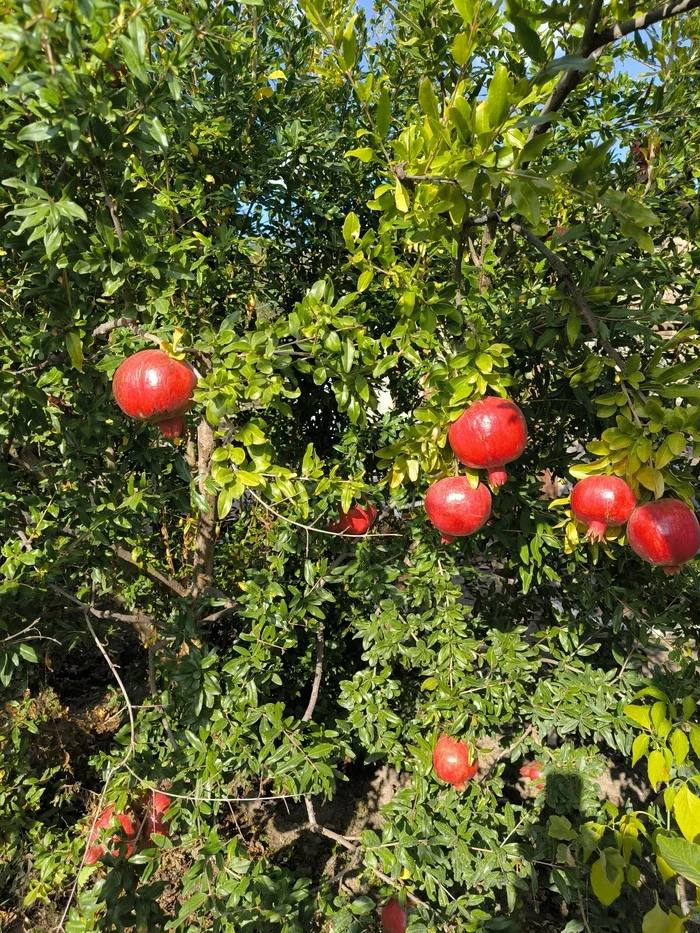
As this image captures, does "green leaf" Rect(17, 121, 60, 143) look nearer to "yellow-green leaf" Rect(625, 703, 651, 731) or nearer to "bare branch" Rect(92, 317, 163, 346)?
"bare branch" Rect(92, 317, 163, 346)

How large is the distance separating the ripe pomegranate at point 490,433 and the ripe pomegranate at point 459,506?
0.10 metres

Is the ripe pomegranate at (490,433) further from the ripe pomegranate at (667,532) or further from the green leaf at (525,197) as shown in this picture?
the green leaf at (525,197)

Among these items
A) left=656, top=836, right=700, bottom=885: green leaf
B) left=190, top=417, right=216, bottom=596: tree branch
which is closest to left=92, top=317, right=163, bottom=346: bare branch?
left=190, top=417, right=216, bottom=596: tree branch

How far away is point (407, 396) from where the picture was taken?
2285 mm

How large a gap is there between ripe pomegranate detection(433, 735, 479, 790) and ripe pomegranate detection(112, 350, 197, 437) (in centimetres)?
127

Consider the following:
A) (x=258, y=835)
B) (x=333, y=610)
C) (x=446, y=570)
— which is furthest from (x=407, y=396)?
(x=258, y=835)

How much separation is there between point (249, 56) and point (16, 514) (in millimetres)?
1540

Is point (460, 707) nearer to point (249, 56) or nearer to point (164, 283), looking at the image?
point (164, 283)

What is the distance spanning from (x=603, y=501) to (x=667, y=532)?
0.38ft

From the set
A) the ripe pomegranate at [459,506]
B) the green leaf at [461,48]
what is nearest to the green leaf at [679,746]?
the ripe pomegranate at [459,506]

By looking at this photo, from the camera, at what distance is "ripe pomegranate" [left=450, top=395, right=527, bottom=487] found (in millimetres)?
1047

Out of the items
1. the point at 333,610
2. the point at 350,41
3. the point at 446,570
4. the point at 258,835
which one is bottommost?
the point at 258,835

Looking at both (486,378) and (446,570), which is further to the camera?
(446,570)

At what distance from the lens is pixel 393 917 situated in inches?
68.9
